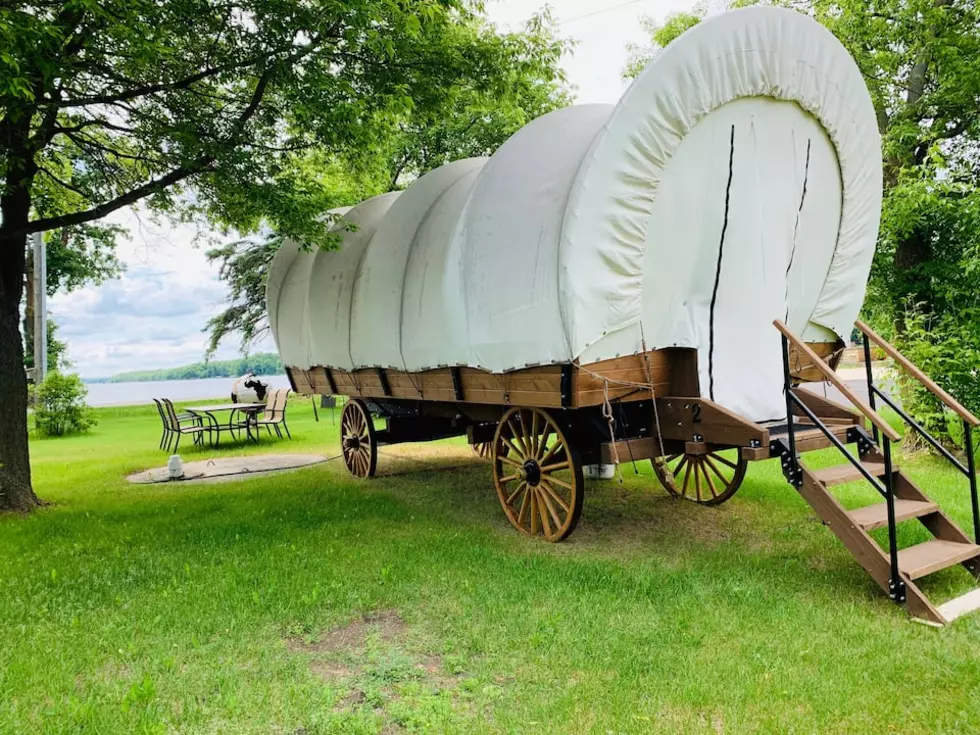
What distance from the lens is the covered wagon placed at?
492 cm

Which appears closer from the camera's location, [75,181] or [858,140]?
[858,140]

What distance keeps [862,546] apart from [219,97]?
7.51 metres

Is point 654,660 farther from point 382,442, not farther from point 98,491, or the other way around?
point 98,491

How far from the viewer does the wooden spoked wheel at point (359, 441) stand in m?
9.27

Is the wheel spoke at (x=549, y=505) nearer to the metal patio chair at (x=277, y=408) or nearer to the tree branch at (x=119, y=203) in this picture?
the tree branch at (x=119, y=203)

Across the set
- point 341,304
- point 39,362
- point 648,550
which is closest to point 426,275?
point 341,304

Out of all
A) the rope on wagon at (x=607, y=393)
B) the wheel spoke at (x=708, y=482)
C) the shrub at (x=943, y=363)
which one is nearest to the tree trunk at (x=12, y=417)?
the rope on wagon at (x=607, y=393)

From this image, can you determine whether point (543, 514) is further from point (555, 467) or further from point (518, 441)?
point (518, 441)

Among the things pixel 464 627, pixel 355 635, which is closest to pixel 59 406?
pixel 355 635

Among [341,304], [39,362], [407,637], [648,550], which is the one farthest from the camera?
[39,362]

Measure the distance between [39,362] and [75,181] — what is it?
11091 millimetres

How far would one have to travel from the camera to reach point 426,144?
17531mm

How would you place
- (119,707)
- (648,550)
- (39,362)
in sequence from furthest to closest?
(39,362), (648,550), (119,707)

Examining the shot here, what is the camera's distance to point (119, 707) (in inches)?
131
